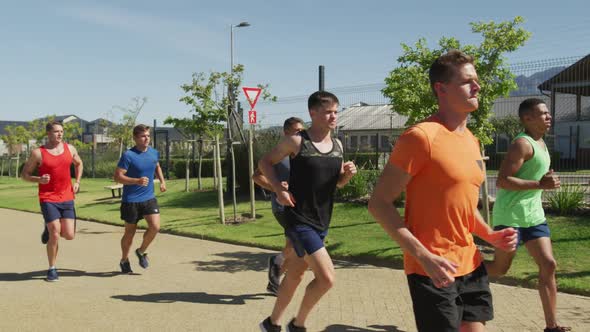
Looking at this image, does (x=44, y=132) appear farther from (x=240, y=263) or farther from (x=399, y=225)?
(x=399, y=225)

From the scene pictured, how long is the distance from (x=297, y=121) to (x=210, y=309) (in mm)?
2022

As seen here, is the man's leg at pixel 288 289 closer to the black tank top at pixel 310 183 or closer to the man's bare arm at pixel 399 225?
the black tank top at pixel 310 183

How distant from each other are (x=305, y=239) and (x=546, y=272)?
5.96ft

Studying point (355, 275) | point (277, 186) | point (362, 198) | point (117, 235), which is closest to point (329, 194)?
point (277, 186)

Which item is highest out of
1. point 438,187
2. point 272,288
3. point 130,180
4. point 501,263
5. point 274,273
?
point 438,187

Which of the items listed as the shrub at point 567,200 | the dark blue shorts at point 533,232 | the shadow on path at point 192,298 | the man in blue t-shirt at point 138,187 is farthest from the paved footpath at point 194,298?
the shrub at point 567,200

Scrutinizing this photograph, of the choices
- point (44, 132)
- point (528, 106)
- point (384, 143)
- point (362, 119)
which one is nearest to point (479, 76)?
point (528, 106)

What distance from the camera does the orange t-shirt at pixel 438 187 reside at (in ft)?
8.29

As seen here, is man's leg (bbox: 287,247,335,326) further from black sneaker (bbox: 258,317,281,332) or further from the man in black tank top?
black sneaker (bbox: 258,317,281,332)

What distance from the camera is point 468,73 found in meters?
2.57

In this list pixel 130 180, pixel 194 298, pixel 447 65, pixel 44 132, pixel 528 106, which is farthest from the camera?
pixel 44 132

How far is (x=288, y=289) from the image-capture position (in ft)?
15.0

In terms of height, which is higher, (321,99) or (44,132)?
(44,132)

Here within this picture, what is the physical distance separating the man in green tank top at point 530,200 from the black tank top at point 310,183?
4.33 ft
